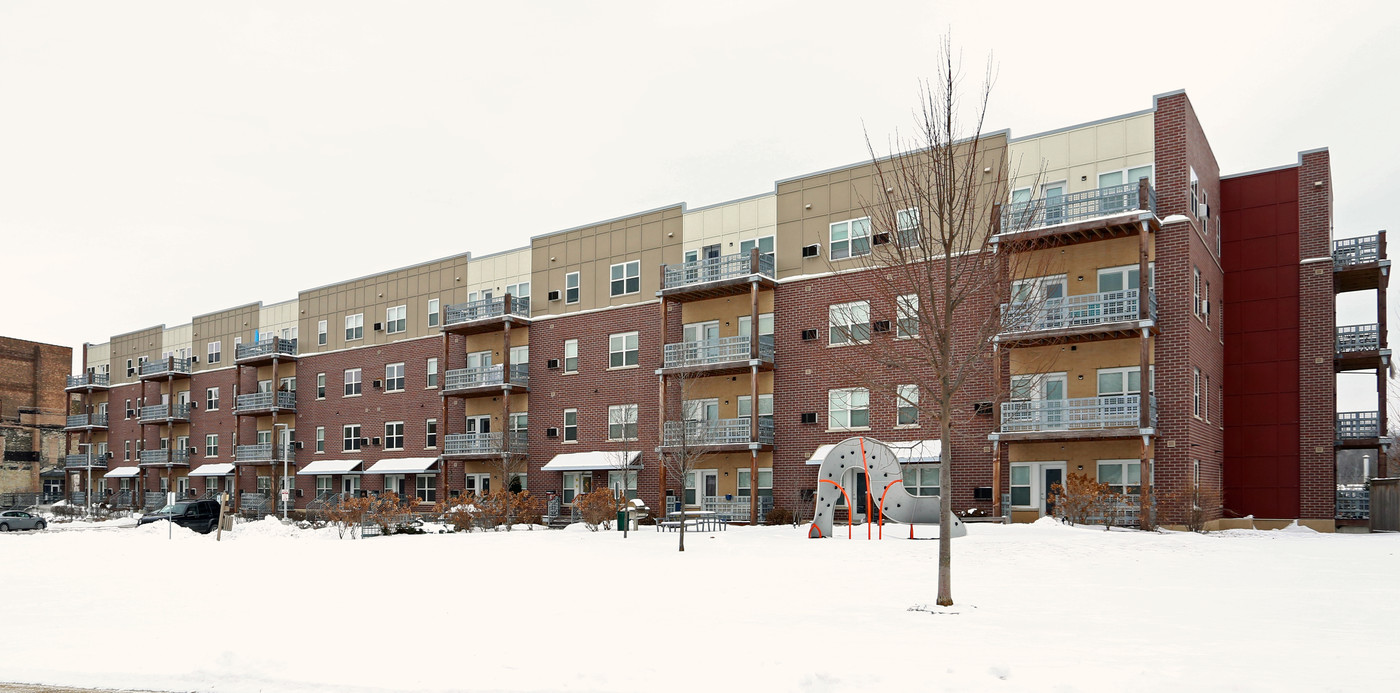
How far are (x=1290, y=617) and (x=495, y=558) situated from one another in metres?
17.0

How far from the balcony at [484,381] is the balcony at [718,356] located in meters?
9.70

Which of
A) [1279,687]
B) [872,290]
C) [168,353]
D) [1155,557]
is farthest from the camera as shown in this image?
[168,353]

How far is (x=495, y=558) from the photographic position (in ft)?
76.9

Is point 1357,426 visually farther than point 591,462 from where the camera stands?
No

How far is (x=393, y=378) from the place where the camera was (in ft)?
176

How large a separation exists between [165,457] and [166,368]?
6574 millimetres

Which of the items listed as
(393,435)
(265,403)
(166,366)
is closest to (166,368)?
(166,366)

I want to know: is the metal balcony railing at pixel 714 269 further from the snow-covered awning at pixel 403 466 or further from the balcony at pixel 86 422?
the balcony at pixel 86 422

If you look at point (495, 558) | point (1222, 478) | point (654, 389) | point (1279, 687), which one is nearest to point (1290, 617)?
→ point (1279, 687)

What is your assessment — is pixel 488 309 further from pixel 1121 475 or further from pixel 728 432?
pixel 1121 475

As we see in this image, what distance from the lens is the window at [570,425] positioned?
148ft

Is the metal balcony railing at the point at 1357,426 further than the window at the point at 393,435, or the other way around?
the window at the point at 393,435

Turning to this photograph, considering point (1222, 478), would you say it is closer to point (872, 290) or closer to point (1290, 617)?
point (872, 290)

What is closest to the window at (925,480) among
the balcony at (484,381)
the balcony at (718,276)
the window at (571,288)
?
the balcony at (718,276)
